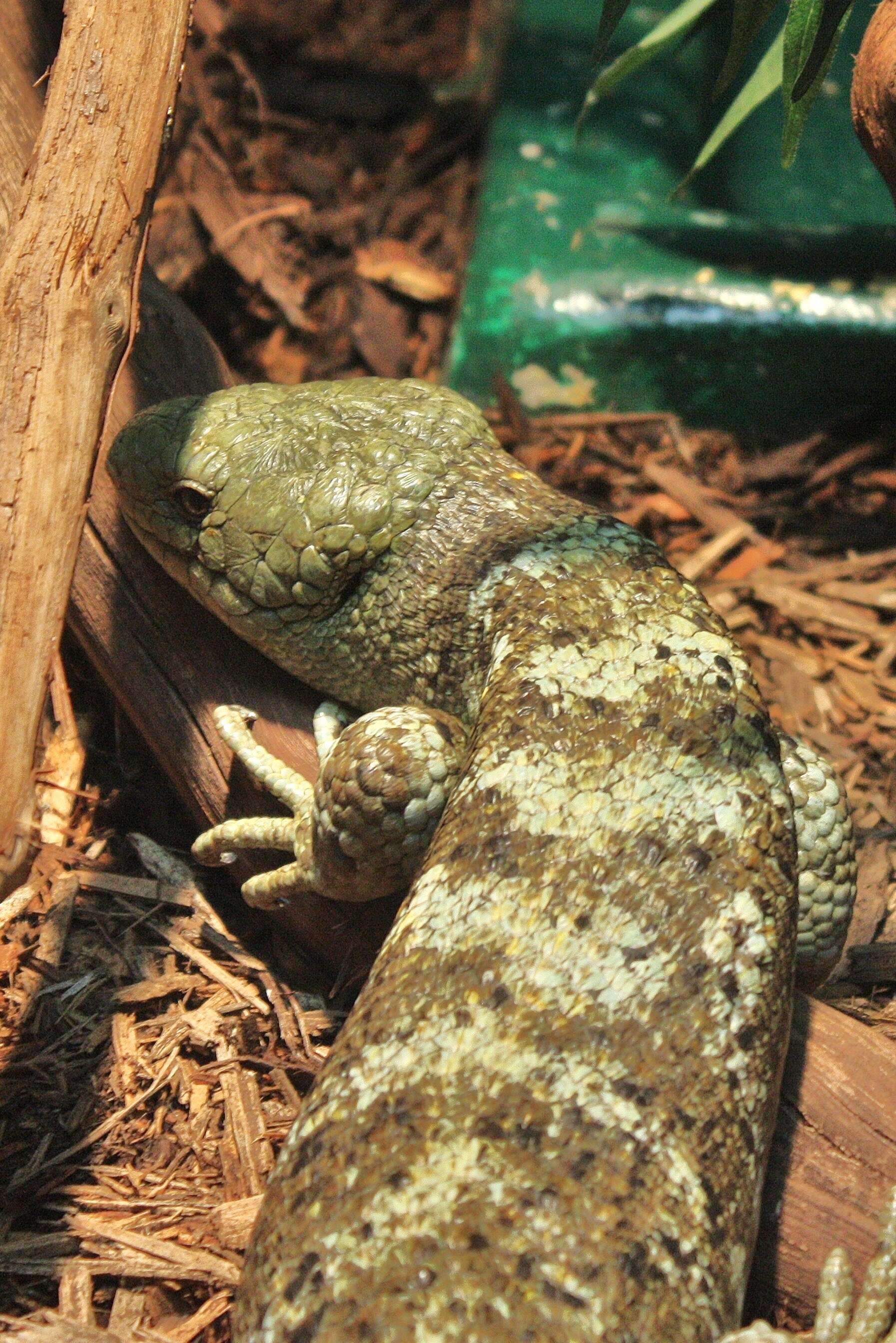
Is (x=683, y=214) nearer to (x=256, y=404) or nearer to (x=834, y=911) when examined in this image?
(x=256, y=404)

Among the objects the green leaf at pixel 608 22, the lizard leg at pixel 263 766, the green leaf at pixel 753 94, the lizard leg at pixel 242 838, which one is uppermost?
the green leaf at pixel 608 22

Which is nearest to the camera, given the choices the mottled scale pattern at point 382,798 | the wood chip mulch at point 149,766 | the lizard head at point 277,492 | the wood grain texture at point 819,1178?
the wood grain texture at point 819,1178

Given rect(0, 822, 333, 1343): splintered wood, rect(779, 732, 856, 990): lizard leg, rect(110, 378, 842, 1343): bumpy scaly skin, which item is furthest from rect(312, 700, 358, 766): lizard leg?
rect(779, 732, 856, 990): lizard leg

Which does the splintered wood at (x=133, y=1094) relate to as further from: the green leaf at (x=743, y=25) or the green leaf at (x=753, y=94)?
the green leaf at (x=753, y=94)

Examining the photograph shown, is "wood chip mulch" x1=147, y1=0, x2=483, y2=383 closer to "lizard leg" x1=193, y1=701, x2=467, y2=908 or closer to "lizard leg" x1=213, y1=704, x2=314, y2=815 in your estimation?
"lizard leg" x1=213, y1=704, x2=314, y2=815

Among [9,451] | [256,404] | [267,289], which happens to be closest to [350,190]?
[267,289]

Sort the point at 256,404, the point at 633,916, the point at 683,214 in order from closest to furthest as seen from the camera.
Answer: the point at 633,916, the point at 256,404, the point at 683,214

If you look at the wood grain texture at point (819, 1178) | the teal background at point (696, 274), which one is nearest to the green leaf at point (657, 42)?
the teal background at point (696, 274)

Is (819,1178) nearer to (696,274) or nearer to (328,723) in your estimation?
(328,723)
